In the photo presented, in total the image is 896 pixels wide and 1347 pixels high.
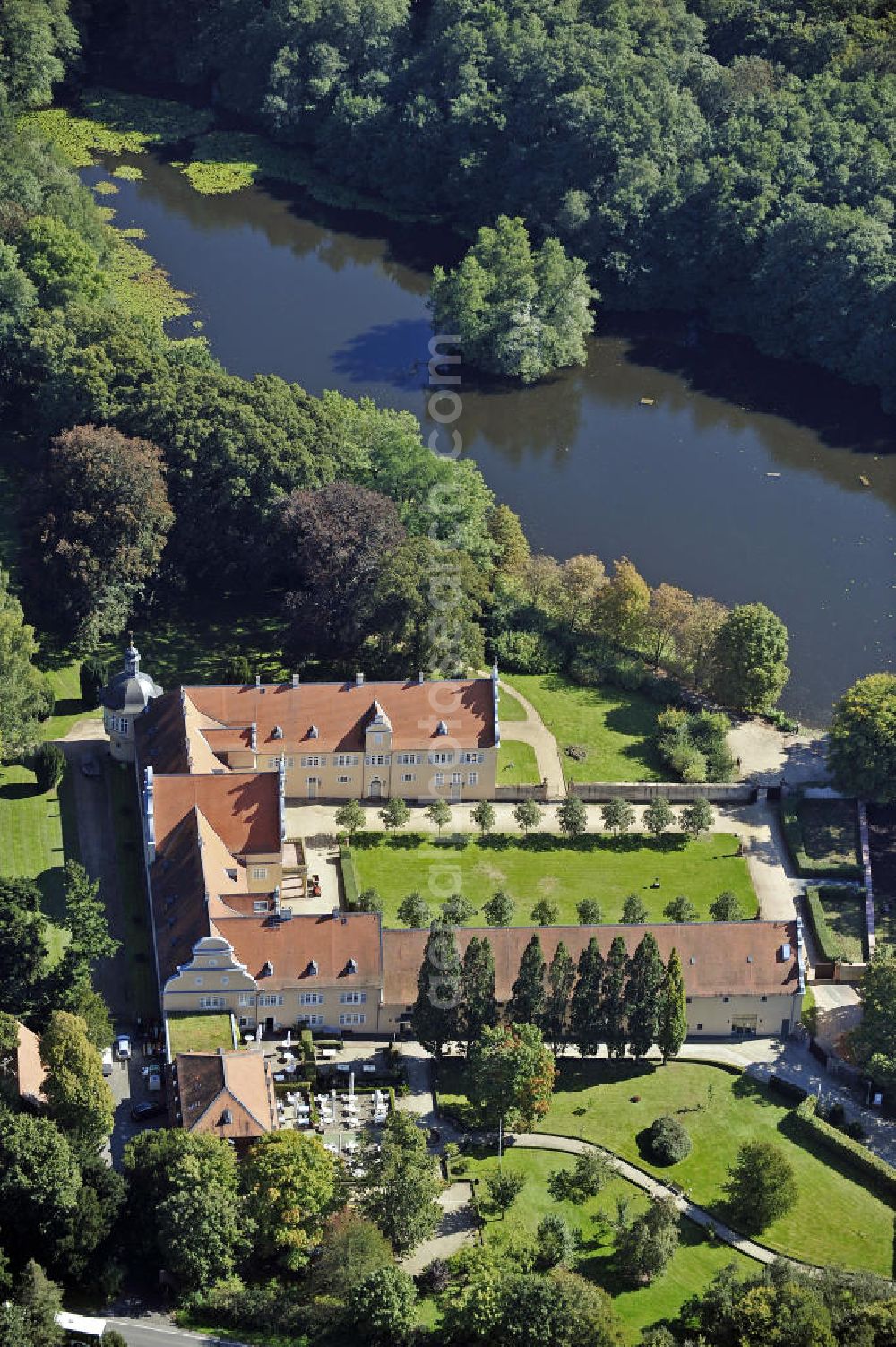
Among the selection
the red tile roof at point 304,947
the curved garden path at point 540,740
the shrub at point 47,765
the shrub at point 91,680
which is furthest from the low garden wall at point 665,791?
the shrub at point 47,765

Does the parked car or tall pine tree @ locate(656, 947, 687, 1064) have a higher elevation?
tall pine tree @ locate(656, 947, 687, 1064)

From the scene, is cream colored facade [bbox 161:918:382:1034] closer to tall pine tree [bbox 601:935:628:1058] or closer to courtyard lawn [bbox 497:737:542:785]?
→ tall pine tree [bbox 601:935:628:1058]

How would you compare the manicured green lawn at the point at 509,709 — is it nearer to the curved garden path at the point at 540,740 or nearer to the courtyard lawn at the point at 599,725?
the curved garden path at the point at 540,740

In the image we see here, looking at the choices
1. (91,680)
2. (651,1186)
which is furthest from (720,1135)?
(91,680)

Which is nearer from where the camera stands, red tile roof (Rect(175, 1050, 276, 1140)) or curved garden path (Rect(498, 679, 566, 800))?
red tile roof (Rect(175, 1050, 276, 1140))

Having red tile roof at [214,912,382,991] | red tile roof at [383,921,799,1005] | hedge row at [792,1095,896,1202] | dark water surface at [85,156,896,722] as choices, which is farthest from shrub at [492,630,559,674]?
hedge row at [792,1095,896,1202]
